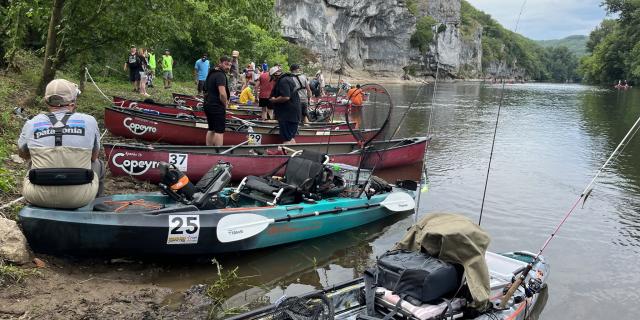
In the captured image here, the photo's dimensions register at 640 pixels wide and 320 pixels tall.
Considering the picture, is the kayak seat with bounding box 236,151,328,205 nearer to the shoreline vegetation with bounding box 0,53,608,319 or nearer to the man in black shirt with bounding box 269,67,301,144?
the shoreline vegetation with bounding box 0,53,608,319

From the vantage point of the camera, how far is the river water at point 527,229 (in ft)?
20.4

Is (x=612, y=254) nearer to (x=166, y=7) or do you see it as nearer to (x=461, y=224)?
(x=461, y=224)

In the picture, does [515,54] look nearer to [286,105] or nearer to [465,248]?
[286,105]

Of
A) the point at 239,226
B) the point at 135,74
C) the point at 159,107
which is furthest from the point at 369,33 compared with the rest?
the point at 239,226

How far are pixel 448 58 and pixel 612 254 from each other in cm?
10418

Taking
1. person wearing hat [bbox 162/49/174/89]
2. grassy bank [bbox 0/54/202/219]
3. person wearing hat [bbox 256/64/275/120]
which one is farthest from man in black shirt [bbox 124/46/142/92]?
person wearing hat [bbox 256/64/275/120]

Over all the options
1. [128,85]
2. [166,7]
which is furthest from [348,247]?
[128,85]

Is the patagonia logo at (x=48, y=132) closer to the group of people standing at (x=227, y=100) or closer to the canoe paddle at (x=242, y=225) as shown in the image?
the canoe paddle at (x=242, y=225)

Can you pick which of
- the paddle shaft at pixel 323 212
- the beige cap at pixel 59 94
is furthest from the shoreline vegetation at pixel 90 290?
the beige cap at pixel 59 94

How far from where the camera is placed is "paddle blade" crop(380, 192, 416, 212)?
8.21 m

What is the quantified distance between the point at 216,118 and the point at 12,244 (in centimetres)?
569

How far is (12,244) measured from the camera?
16.1 feet

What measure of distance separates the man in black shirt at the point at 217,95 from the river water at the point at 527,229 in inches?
157

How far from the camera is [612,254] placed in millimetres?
7859
